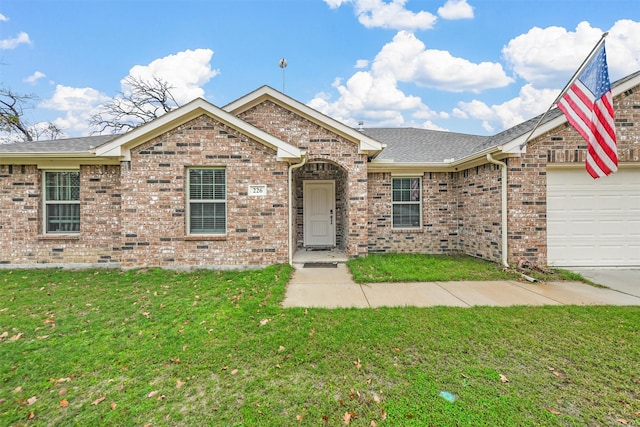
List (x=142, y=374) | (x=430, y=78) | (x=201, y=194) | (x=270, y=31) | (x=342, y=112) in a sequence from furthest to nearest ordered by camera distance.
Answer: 1. (x=342, y=112)
2. (x=430, y=78)
3. (x=270, y=31)
4. (x=201, y=194)
5. (x=142, y=374)

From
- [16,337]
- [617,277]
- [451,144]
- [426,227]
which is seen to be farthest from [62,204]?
[617,277]

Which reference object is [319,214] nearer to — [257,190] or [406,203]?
[406,203]

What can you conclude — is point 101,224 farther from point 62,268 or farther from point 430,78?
point 430,78

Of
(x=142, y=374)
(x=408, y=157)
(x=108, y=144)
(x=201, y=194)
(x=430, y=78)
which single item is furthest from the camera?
(x=430, y=78)

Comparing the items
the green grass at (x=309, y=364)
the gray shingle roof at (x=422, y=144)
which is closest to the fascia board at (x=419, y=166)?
the gray shingle roof at (x=422, y=144)

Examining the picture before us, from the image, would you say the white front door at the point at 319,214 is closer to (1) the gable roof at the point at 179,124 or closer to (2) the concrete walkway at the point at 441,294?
(1) the gable roof at the point at 179,124

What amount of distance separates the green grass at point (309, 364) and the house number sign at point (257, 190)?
3.15 m

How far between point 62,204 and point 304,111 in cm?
735

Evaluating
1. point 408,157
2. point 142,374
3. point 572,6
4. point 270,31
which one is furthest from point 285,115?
point 572,6

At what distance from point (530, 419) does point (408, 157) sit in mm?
8529

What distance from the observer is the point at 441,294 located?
5.54 metres

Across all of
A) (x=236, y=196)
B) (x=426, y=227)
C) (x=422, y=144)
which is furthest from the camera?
(x=422, y=144)

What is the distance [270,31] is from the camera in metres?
12.1

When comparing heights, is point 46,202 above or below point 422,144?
below
